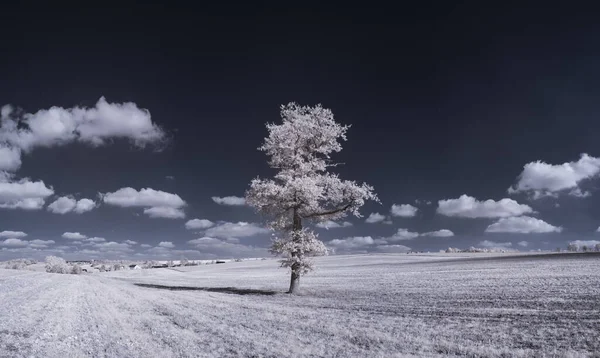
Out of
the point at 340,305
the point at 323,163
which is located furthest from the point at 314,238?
the point at 340,305

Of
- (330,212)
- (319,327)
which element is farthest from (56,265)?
(319,327)

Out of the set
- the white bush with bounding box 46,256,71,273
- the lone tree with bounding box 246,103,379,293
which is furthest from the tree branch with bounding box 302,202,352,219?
the white bush with bounding box 46,256,71,273

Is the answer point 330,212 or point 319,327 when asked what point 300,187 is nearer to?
point 330,212

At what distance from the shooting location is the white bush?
85006 millimetres

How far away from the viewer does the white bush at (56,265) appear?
85.0 m

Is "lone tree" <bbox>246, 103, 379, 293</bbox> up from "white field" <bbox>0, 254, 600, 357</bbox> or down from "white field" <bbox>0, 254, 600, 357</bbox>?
up

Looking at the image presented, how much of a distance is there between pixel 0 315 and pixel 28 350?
24.6 ft

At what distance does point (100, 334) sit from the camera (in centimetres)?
1188

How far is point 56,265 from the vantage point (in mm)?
86812

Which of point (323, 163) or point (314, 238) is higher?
point (323, 163)

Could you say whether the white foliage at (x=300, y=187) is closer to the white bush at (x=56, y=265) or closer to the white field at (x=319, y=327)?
the white field at (x=319, y=327)

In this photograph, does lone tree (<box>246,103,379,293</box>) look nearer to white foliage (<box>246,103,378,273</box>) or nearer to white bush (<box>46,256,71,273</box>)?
white foliage (<box>246,103,378,273</box>)

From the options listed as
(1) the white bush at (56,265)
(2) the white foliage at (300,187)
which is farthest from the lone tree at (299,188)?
(1) the white bush at (56,265)

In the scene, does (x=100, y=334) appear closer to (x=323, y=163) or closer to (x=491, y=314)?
(x=491, y=314)
